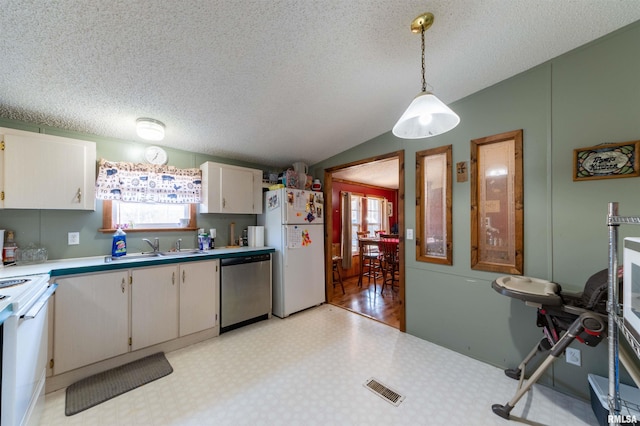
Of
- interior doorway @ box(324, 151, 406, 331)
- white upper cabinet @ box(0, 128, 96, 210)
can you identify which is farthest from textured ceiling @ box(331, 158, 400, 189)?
white upper cabinet @ box(0, 128, 96, 210)

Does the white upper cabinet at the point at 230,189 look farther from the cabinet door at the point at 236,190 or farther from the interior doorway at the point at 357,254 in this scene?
the interior doorway at the point at 357,254

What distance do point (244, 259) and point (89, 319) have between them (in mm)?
1427

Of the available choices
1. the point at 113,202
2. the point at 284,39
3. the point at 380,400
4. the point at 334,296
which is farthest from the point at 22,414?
the point at 334,296

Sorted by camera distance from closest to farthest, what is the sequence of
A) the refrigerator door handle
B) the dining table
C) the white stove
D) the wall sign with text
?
1. the white stove
2. the wall sign with text
3. the refrigerator door handle
4. the dining table

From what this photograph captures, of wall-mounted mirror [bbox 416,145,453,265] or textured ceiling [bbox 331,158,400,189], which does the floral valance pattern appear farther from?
wall-mounted mirror [bbox 416,145,453,265]

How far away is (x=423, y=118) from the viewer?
64.2 inches

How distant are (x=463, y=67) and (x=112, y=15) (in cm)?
246

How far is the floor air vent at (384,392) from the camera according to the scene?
177 cm

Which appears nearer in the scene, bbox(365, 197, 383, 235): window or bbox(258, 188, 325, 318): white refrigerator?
bbox(258, 188, 325, 318): white refrigerator

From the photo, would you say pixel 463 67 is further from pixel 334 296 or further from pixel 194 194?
pixel 334 296

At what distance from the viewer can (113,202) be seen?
261 centimetres

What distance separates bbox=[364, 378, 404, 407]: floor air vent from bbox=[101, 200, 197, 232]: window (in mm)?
2642

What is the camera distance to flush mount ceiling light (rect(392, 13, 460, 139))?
1.39 m

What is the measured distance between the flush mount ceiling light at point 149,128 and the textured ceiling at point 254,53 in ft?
0.22
